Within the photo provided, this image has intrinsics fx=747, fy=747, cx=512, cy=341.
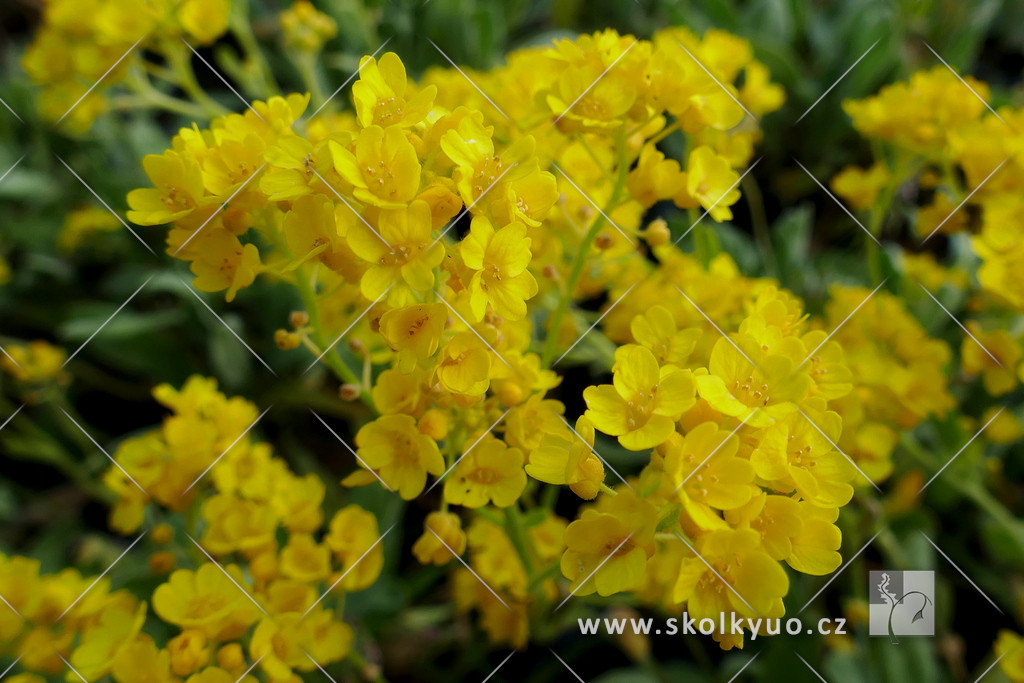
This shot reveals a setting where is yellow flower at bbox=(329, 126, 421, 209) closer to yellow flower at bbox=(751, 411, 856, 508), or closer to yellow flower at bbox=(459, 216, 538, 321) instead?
yellow flower at bbox=(459, 216, 538, 321)

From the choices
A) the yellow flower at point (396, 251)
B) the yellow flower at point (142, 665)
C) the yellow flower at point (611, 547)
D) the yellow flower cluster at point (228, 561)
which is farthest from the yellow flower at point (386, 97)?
the yellow flower at point (142, 665)

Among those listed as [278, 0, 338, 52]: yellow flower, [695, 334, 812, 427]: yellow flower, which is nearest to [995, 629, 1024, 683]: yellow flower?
[695, 334, 812, 427]: yellow flower

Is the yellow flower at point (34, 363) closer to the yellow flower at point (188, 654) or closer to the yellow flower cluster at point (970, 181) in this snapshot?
the yellow flower at point (188, 654)

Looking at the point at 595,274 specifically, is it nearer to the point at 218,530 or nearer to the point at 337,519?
the point at 337,519

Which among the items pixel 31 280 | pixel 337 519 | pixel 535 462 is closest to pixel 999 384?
pixel 535 462

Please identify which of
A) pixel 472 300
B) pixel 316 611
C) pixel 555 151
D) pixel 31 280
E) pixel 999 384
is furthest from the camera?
pixel 31 280
